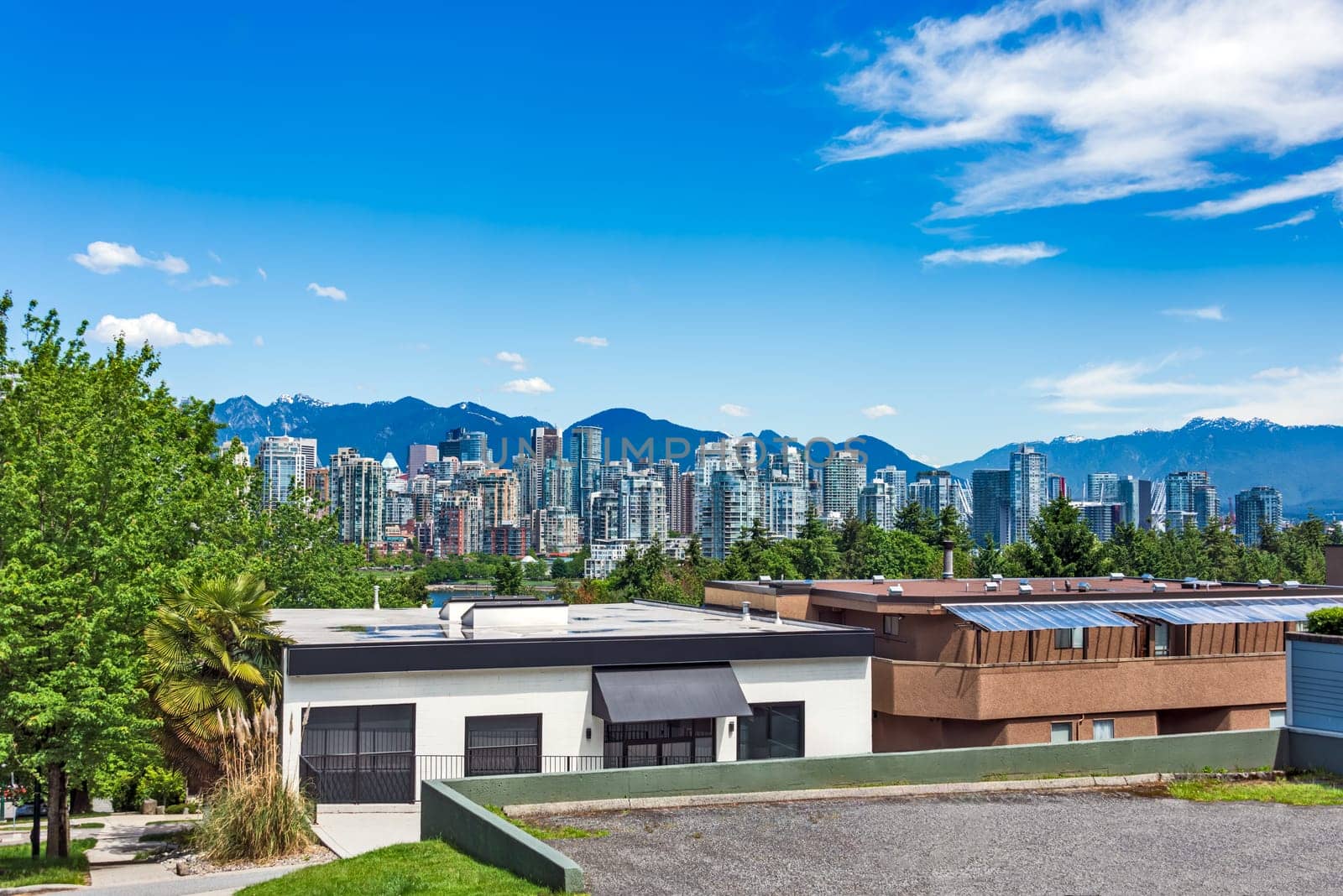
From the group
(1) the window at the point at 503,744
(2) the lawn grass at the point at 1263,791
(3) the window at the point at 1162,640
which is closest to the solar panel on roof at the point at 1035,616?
(3) the window at the point at 1162,640

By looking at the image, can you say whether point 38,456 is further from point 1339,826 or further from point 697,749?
point 1339,826

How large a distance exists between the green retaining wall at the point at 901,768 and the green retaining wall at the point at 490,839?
1.34 feet

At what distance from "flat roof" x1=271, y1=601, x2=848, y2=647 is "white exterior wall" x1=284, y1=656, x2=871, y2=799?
33.7 inches

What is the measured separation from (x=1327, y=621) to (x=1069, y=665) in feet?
27.1

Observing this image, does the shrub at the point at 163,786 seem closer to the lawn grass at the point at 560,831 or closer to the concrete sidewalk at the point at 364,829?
the concrete sidewalk at the point at 364,829

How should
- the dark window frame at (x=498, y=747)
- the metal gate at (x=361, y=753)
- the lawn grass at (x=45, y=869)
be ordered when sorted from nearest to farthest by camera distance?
the lawn grass at (x=45, y=869) < the metal gate at (x=361, y=753) < the dark window frame at (x=498, y=747)

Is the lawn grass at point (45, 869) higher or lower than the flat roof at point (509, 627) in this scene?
lower

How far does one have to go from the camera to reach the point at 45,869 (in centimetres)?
2098

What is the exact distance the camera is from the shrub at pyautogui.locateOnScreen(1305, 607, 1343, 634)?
21812 millimetres

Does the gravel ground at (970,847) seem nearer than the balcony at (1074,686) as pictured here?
Yes

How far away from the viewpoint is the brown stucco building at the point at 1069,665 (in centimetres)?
2911

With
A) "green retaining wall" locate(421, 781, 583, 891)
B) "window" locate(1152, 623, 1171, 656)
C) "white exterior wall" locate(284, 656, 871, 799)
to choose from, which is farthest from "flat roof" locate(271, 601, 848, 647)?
"window" locate(1152, 623, 1171, 656)

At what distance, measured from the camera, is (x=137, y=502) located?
2577cm

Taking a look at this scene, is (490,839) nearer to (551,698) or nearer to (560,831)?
(560,831)
